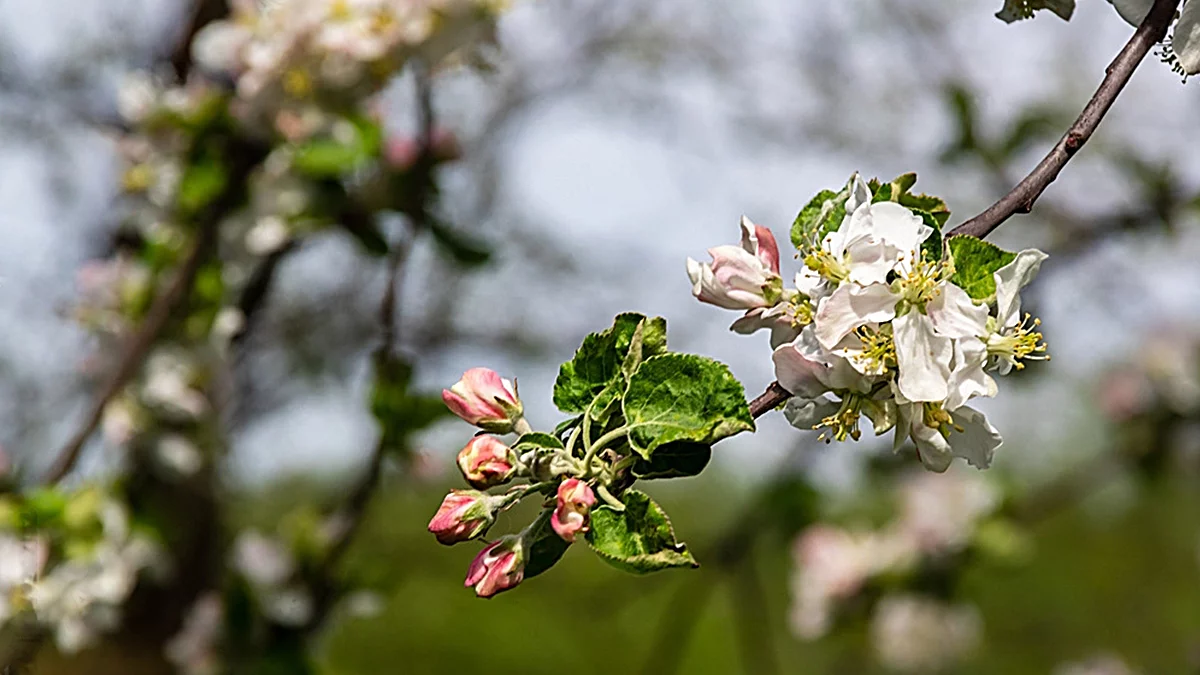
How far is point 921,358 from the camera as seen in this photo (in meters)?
0.46

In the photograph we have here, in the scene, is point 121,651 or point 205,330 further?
point 121,651

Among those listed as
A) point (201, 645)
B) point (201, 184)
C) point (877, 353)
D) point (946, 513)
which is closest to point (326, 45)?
point (201, 184)

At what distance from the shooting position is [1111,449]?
224cm

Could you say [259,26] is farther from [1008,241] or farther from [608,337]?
[1008,241]

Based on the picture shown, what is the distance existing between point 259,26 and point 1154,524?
17.7 ft

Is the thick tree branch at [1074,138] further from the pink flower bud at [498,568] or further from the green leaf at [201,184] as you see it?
the green leaf at [201,184]

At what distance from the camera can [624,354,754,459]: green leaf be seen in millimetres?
444

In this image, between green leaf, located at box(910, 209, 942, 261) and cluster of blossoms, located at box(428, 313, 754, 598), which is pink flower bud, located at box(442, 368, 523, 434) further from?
green leaf, located at box(910, 209, 942, 261)

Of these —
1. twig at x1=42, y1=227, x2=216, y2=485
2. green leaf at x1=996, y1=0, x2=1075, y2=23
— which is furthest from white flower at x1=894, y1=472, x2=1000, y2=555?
green leaf at x1=996, y1=0, x2=1075, y2=23

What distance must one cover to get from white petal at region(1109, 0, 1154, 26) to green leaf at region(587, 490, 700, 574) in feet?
1.03

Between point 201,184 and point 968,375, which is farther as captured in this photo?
point 201,184

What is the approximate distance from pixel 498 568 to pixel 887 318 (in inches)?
7.8

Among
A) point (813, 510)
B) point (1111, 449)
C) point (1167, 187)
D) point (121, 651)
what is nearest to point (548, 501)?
point (1167, 187)

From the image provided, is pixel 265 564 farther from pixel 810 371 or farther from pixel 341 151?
pixel 810 371
